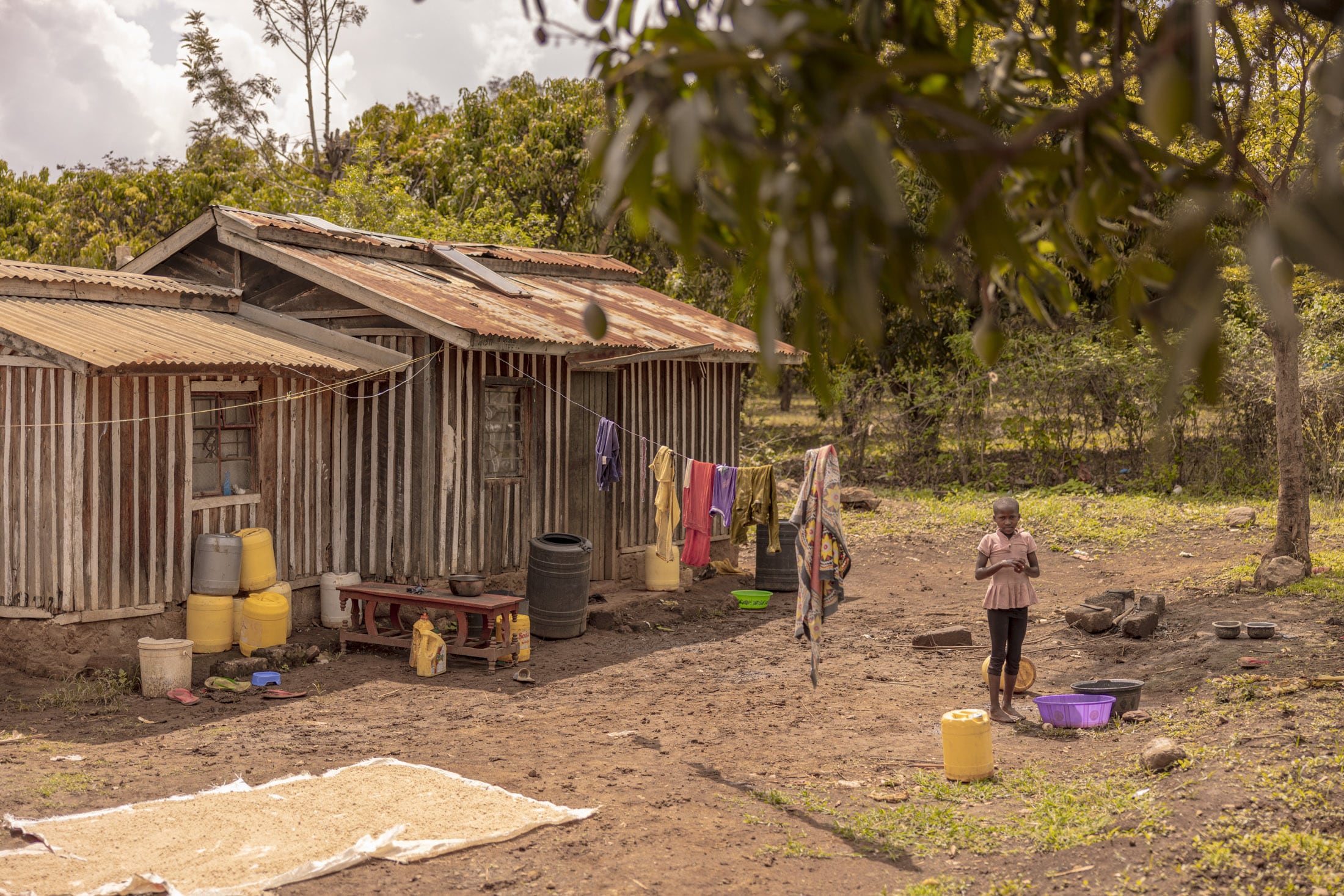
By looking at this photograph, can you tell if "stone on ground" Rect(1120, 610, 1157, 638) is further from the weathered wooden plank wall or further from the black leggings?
the weathered wooden plank wall

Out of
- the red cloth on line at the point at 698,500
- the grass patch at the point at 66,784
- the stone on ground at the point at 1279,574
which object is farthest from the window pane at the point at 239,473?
the stone on ground at the point at 1279,574

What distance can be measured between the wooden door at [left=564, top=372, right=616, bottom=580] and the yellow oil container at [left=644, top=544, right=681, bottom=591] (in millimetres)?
420

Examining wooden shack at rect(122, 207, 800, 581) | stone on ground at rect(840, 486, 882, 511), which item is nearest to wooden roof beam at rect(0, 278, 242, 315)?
wooden shack at rect(122, 207, 800, 581)

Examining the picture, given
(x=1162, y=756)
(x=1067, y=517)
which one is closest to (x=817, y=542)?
(x=1162, y=756)

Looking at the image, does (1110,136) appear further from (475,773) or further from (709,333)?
(709,333)

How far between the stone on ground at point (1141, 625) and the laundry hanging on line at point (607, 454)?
17.4 feet

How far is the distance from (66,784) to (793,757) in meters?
4.36

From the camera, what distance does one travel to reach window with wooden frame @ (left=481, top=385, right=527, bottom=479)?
12.0m

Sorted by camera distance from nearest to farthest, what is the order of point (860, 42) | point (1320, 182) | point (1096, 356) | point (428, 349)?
point (1320, 182) → point (860, 42) → point (428, 349) → point (1096, 356)

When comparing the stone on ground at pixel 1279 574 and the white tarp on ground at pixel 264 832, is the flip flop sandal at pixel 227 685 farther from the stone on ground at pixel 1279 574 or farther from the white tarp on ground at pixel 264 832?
the stone on ground at pixel 1279 574

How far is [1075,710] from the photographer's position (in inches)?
315

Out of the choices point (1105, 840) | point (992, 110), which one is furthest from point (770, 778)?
point (992, 110)

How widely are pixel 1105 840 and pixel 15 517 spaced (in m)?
8.25

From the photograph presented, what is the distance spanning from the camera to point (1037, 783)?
6828mm
